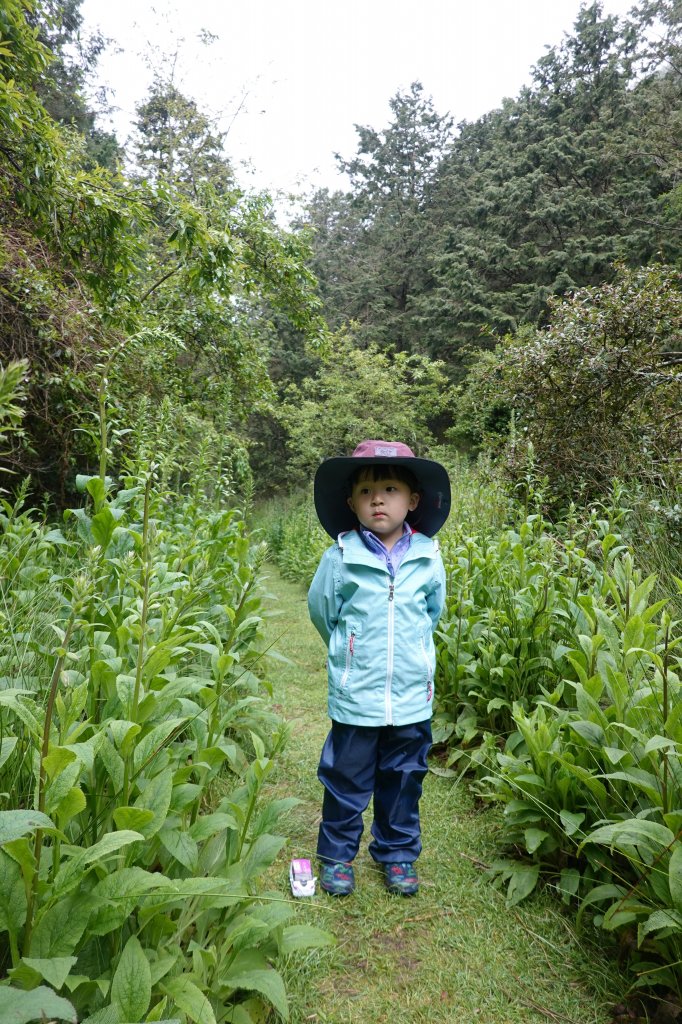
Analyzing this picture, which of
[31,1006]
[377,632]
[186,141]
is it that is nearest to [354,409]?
[186,141]

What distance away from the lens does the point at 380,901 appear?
2262mm

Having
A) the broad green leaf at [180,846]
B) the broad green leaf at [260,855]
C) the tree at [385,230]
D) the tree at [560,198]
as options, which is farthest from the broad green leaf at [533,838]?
the tree at [385,230]

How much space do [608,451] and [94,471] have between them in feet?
17.3

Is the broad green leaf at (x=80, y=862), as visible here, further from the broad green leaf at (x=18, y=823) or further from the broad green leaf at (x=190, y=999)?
the broad green leaf at (x=190, y=999)

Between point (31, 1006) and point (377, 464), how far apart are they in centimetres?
198

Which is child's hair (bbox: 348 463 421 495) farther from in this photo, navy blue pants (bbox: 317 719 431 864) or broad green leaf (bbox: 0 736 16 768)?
broad green leaf (bbox: 0 736 16 768)

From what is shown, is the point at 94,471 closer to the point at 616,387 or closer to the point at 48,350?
the point at 48,350

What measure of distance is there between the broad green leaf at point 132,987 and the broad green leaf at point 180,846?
23 cm

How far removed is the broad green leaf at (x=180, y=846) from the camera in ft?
4.77

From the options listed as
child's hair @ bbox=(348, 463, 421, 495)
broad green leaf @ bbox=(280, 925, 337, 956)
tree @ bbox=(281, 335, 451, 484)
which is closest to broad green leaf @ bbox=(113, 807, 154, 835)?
broad green leaf @ bbox=(280, 925, 337, 956)

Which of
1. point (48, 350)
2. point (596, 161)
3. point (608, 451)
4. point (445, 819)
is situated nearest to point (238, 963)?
point (445, 819)

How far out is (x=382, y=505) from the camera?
2.52m

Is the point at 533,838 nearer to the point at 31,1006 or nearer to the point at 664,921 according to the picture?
the point at 664,921

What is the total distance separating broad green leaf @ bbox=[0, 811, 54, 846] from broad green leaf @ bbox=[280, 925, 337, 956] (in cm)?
93
